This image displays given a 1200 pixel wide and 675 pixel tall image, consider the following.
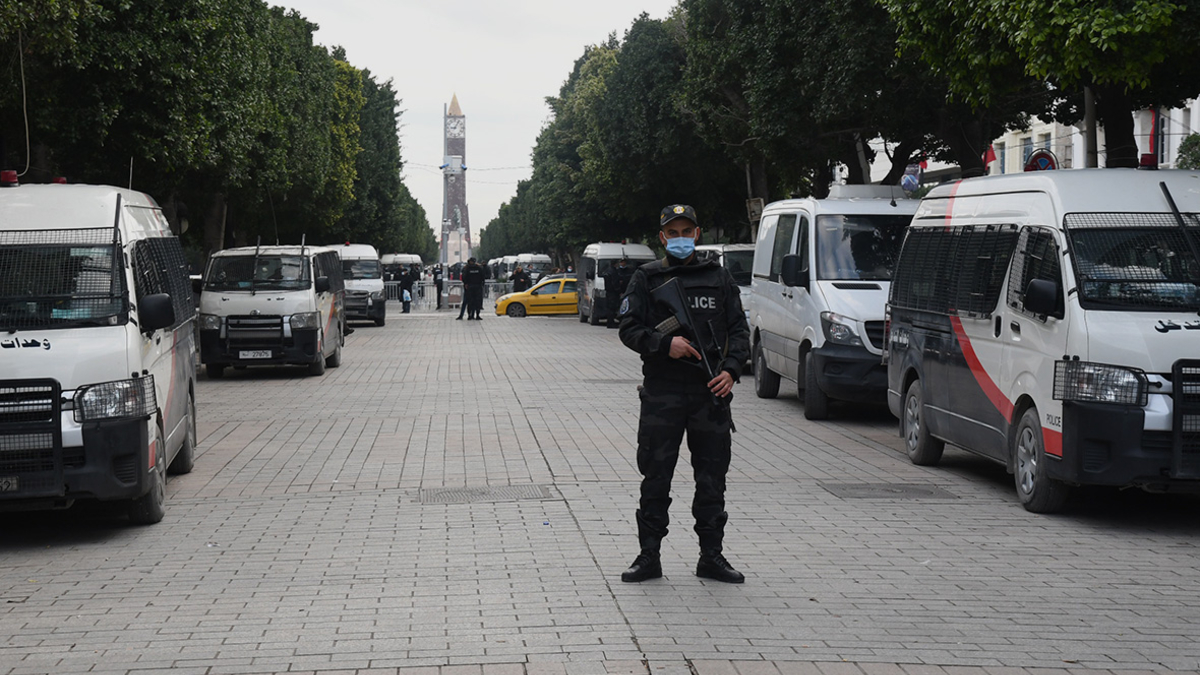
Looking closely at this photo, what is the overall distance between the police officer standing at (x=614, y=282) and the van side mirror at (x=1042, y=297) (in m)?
27.7

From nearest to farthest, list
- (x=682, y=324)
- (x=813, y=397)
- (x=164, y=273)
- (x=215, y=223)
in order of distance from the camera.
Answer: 1. (x=682, y=324)
2. (x=164, y=273)
3. (x=813, y=397)
4. (x=215, y=223)

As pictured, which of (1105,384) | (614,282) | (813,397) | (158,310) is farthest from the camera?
(614,282)

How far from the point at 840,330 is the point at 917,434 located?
321 centimetres

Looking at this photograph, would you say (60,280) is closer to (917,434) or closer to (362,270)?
(917,434)

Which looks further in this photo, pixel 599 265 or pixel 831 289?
pixel 599 265

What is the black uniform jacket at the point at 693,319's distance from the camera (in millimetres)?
6758

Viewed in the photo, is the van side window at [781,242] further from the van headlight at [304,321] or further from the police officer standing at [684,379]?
the police officer standing at [684,379]

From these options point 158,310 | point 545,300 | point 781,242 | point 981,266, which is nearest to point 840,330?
point 781,242

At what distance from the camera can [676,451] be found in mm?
6871

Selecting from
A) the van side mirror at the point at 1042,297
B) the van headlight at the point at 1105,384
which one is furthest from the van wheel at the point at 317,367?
the van headlight at the point at 1105,384

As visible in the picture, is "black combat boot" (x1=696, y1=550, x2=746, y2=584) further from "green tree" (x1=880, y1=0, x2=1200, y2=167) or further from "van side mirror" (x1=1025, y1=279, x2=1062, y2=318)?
"green tree" (x1=880, y1=0, x2=1200, y2=167)

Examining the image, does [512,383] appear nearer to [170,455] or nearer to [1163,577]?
[170,455]

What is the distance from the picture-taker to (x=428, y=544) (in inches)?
319

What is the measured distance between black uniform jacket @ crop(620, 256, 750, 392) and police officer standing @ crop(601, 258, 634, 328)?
29688 mm
